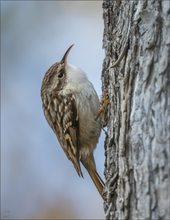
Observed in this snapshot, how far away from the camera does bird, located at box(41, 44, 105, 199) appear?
3.65 metres

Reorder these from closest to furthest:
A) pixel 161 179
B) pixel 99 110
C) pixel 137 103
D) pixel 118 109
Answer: pixel 161 179 → pixel 137 103 → pixel 118 109 → pixel 99 110

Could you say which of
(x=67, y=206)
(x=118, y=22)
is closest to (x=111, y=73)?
(x=118, y=22)

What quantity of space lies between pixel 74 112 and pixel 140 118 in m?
1.33

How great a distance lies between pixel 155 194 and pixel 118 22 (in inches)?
36.0

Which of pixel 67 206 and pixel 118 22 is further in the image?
pixel 67 206

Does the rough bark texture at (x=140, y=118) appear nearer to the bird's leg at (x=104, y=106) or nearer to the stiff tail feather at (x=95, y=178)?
the bird's leg at (x=104, y=106)

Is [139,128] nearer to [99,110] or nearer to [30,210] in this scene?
[99,110]

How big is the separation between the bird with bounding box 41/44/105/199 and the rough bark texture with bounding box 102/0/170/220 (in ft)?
A: 2.85

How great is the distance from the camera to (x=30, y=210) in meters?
5.60

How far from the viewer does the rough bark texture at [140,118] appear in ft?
7.58

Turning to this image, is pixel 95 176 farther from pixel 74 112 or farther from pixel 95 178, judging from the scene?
pixel 74 112

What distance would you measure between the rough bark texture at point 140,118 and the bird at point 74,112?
0.87 m

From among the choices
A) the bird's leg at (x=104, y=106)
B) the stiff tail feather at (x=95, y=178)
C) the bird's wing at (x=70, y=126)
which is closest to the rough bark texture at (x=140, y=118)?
the bird's leg at (x=104, y=106)

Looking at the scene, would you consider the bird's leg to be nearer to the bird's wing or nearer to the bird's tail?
the bird's wing
